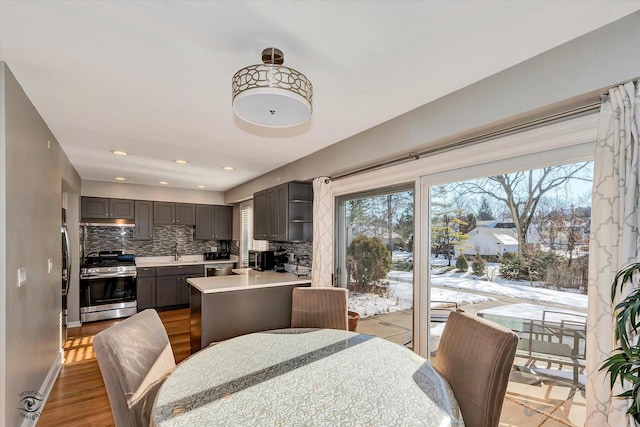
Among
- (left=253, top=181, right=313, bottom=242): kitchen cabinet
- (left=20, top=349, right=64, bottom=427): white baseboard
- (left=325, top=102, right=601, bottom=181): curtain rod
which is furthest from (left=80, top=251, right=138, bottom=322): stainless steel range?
(left=325, top=102, right=601, bottom=181): curtain rod

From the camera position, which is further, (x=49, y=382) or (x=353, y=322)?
(x=353, y=322)

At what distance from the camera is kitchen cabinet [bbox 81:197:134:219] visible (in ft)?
17.7

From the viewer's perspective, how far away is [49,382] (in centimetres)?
286

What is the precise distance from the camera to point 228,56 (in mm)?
1682

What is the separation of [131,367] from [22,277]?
124 centimetres

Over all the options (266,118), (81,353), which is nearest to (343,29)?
(266,118)

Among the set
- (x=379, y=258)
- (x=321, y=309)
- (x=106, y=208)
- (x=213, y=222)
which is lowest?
(x=321, y=309)

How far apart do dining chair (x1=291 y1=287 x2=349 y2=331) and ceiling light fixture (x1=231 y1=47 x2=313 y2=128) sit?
1.42 meters

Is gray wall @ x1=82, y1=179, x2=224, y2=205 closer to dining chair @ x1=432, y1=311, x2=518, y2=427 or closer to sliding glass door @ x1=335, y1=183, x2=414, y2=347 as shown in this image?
Answer: sliding glass door @ x1=335, y1=183, x2=414, y2=347

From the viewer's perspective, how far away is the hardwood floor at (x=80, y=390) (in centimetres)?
243

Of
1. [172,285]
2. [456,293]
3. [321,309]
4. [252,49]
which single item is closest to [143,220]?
[172,285]

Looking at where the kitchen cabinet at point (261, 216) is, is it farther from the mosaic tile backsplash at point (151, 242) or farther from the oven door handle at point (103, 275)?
the oven door handle at point (103, 275)

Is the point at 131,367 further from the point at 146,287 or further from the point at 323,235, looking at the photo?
the point at 146,287

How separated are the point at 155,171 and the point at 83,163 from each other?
33.8 inches
